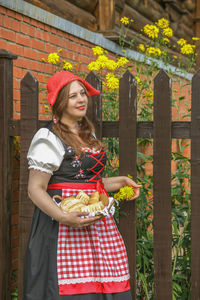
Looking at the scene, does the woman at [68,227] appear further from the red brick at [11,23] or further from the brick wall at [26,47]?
the red brick at [11,23]

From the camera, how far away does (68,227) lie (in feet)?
7.51

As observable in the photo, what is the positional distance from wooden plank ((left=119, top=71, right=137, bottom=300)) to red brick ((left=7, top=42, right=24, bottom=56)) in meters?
1.09

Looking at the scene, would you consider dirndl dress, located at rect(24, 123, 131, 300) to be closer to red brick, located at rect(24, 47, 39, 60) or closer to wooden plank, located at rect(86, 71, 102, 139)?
wooden plank, located at rect(86, 71, 102, 139)

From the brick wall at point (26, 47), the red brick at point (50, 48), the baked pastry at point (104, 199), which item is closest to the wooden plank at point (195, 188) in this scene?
the baked pastry at point (104, 199)

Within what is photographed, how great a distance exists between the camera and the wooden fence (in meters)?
2.67

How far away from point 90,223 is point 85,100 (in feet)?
2.08

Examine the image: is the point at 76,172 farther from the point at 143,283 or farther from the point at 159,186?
the point at 143,283

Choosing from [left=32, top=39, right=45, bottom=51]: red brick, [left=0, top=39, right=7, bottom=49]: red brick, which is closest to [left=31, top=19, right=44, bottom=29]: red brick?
[left=32, top=39, right=45, bottom=51]: red brick

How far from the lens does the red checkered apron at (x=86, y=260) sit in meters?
2.26

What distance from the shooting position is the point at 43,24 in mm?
3857

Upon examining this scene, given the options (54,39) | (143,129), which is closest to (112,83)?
(143,129)

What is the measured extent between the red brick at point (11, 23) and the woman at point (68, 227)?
1.21 meters

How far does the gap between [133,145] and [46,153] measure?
0.69m

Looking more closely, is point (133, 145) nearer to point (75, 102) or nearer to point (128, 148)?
point (128, 148)
